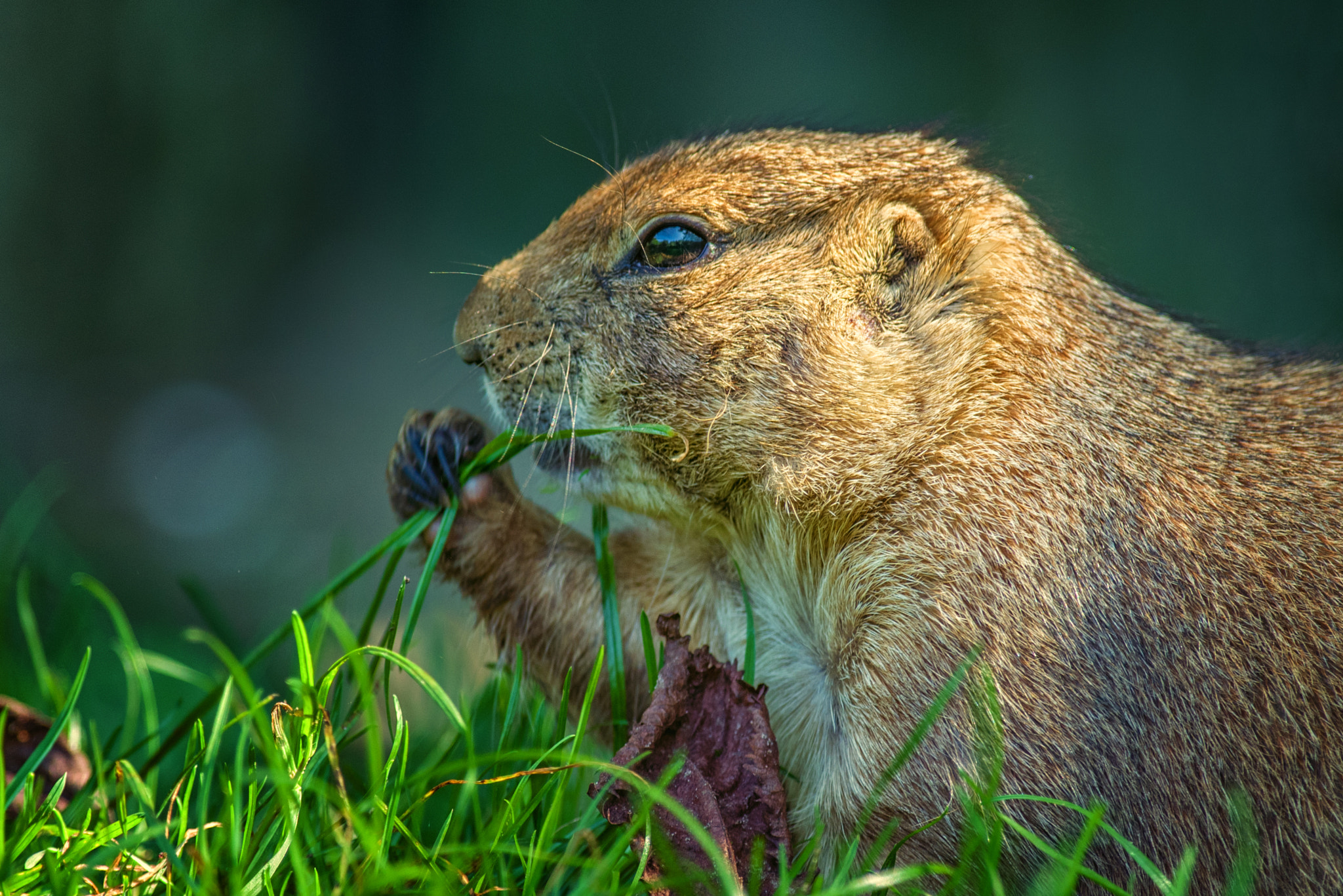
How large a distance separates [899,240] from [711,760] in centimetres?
165

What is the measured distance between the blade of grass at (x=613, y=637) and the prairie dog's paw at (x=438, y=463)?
0.43 m

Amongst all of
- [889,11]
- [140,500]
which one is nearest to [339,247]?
[140,500]

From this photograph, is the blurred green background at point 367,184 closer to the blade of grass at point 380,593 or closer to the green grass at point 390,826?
the blade of grass at point 380,593

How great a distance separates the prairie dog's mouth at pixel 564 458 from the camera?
10.1 feet

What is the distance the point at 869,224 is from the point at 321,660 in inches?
156

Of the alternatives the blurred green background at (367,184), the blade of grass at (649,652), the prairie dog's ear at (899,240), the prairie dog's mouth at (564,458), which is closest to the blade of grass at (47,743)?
the prairie dog's mouth at (564,458)

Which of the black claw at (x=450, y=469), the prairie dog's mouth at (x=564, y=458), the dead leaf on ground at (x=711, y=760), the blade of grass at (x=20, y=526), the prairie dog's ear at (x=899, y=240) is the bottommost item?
the blade of grass at (x=20, y=526)

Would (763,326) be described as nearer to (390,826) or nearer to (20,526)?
(390,826)

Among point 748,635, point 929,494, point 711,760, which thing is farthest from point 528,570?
point 929,494

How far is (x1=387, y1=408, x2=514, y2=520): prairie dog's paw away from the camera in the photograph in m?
3.35

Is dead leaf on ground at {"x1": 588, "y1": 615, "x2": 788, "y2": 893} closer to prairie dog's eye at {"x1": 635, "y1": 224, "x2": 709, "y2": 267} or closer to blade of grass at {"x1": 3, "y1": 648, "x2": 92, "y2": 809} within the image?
prairie dog's eye at {"x1": 635, "y1": 224, "x2": 709, "y2": 267}

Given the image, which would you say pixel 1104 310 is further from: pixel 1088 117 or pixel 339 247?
pixel 339 247

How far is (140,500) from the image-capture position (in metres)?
6.27

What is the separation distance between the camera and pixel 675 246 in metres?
3.10
